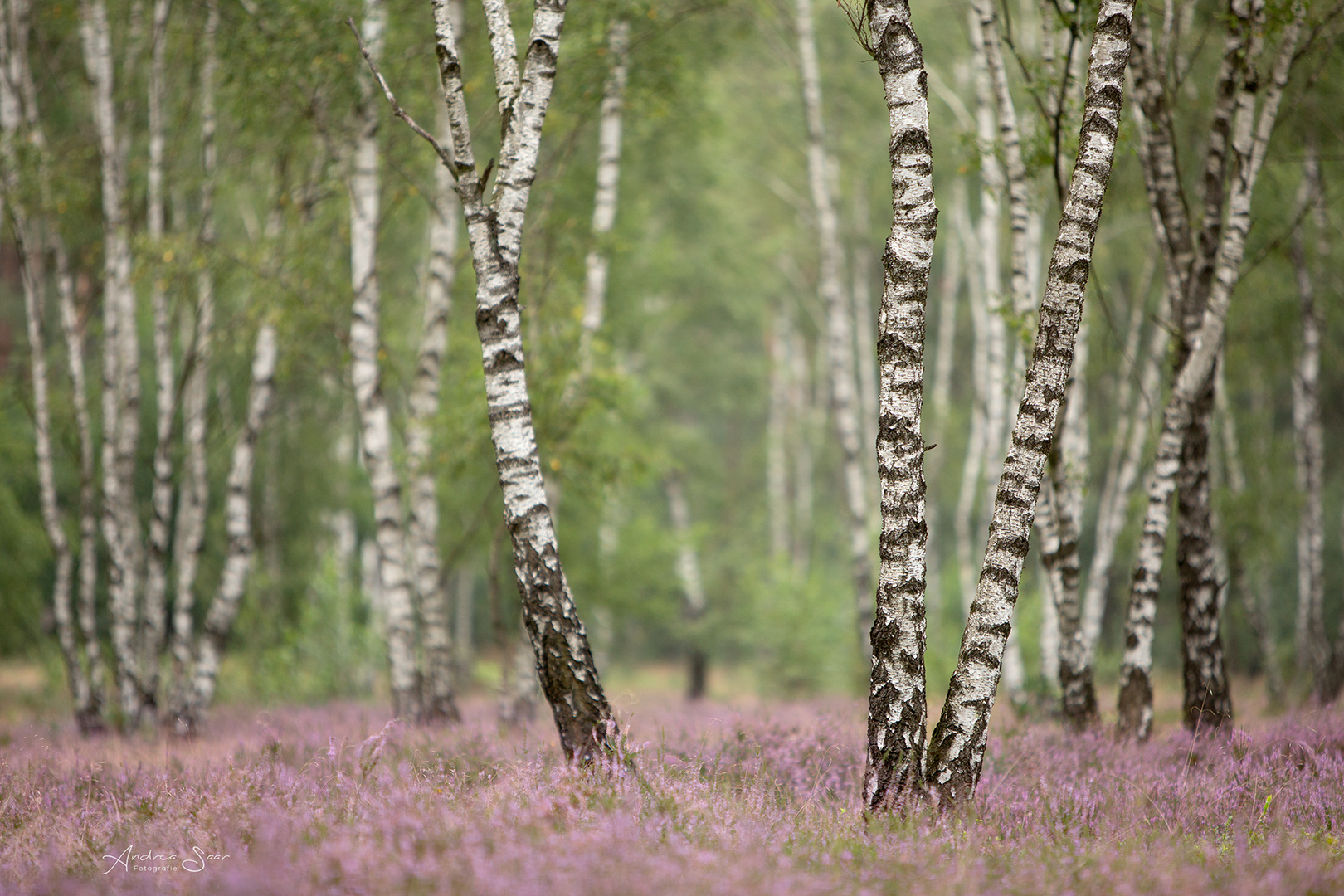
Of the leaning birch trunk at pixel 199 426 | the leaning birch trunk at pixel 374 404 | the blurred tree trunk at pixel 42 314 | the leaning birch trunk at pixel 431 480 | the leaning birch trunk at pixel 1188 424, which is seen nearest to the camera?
the leaning birch trunk at pixel 1188 424

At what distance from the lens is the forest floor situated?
3.12 metres

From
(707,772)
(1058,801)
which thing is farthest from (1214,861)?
(707,772)

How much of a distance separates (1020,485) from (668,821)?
2286 millimetres

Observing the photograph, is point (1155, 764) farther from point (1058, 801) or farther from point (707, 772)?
point (707, 772)

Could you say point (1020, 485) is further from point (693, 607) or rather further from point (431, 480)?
point (693, 607)

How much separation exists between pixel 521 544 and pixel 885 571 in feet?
6.48

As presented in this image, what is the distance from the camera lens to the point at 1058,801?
441 centimetres

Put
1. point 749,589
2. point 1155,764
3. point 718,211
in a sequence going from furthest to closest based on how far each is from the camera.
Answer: point 718,211
point 749,589
point 1155,764

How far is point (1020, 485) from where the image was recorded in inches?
169

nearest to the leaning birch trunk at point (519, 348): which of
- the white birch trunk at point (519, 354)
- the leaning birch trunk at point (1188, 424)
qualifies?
the white birch trunk at point (519, 354)

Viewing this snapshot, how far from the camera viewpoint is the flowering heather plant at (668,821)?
10.2 ft

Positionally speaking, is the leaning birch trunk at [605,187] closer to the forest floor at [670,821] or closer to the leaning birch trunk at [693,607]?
the forest floor at [670,821]

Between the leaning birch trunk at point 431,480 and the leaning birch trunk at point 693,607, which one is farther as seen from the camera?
the leaning birch trunk at point 693,607
